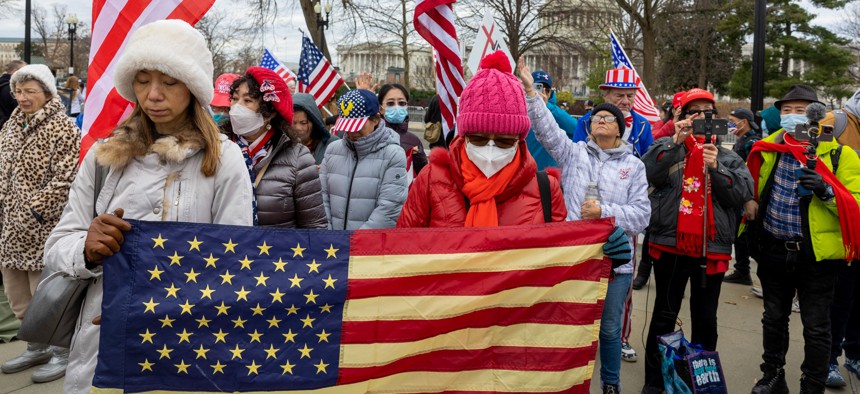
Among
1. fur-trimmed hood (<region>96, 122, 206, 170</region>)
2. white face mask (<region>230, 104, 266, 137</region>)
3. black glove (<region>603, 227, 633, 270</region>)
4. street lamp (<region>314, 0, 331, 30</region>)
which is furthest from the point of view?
street lamp (<region>314, 0, 331, 30</region>)

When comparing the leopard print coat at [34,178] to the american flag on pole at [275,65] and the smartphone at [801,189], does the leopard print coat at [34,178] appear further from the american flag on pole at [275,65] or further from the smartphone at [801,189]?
the smartphone at [801,189]

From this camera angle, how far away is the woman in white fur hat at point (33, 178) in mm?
4914

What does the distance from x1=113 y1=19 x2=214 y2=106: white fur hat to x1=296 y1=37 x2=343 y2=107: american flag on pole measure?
6.24 m

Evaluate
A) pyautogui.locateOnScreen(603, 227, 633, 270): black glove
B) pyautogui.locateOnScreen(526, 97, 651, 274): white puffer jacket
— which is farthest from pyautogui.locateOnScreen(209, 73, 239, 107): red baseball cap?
pyautogui.locateOnScreen(603, 227, 633, 270): black glove

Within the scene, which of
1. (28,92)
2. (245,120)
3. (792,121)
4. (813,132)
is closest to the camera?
(245,120)

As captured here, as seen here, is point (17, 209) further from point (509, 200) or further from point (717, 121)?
point (717, 121)

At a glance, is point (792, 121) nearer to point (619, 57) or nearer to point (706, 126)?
point (706, 126)

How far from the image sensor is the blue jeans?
4.36m

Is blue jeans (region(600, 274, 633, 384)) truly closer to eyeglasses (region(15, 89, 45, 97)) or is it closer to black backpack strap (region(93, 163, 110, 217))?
black backpack strap (region(93, 163, 110, 217))

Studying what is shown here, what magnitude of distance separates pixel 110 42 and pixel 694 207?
3.67 m

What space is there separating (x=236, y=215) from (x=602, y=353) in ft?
9.06

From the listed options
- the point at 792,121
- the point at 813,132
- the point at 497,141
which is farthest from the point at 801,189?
the point at 497,141

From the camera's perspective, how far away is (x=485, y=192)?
3.15 metres

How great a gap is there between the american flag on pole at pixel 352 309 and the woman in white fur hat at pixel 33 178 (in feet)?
9.66
